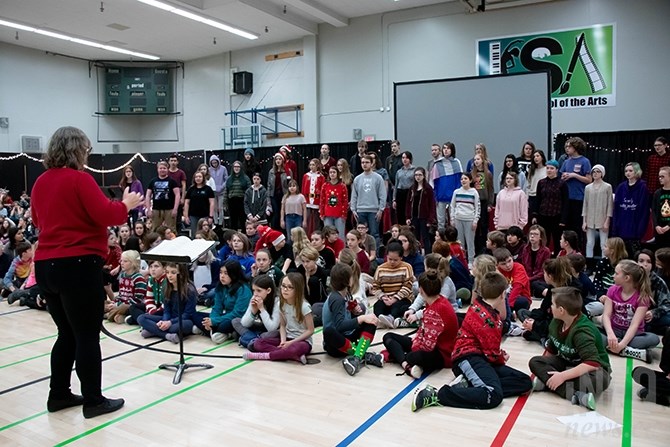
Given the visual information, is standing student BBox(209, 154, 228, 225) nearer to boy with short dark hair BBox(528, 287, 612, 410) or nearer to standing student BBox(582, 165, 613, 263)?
standing student BBox(582, 165, 613, 263)

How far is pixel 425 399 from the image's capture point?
3432 mm

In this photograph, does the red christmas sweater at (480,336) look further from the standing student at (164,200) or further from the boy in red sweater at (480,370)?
the standing student at (164,200)

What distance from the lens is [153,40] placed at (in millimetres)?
14336

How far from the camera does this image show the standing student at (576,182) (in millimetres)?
7973

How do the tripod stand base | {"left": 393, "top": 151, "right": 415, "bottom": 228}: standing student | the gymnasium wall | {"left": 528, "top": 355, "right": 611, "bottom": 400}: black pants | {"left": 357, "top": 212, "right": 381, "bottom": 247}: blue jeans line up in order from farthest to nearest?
the gymnasium wall < {"left": 393, "top": 151, "right": 415, "bottom": 228}: standing student < {"left": 357, "top": 212, "right": 381, "bottom": 247}: blue jeans < the tripod stand base < {"left": 528, "top": 355, "right": 611, "bottom": 400}: black pants

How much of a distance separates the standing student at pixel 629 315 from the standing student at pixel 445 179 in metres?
4.16

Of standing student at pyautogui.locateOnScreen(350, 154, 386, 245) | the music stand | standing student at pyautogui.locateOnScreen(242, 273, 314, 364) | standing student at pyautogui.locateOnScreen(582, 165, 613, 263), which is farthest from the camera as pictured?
standing student at pyautogui.locateOnScreen(350, 154, 386, 245)

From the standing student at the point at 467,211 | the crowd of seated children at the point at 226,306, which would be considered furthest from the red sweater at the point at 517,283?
the crowd of seated children at the point at 226,306

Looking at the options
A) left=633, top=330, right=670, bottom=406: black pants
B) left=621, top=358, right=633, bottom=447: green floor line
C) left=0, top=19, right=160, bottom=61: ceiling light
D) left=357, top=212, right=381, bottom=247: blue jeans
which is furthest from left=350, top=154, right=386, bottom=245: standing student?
left=0, top=19, right=160, bottom=61: ceiling light

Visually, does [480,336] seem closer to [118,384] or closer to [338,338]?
[338,338]

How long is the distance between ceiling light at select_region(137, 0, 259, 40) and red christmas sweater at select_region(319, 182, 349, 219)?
18.7ft

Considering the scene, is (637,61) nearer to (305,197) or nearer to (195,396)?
(305,197)

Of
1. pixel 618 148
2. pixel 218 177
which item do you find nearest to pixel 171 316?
pixel 218 177

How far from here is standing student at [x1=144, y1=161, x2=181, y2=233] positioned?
9.10 m
